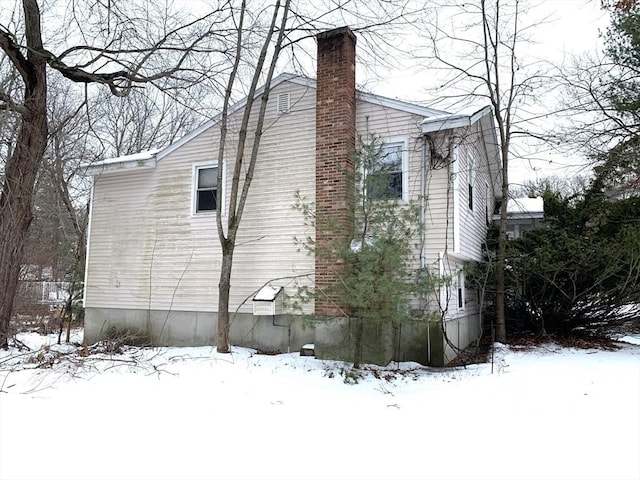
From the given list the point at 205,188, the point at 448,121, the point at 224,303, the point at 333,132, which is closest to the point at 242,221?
the point at 205,188

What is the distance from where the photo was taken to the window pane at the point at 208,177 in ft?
37.7

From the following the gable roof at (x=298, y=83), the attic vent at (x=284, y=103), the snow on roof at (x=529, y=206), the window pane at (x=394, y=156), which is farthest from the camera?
the snow on roof at (x=529, y=206)

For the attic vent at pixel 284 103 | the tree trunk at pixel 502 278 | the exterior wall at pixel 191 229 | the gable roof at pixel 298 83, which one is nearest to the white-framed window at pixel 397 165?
the gable roof at pixel 298 83

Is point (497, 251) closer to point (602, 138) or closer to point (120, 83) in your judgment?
point (602, 138)

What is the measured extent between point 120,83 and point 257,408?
10.3 m

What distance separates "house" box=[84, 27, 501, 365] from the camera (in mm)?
9438

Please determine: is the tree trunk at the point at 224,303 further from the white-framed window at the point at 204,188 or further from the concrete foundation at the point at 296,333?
the white-framed window at the point at 204,188

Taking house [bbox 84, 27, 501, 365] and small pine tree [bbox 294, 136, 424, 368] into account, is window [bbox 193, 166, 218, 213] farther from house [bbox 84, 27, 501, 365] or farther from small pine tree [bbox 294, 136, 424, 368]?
small pine tree [bbox 294, 136, 424, 368]

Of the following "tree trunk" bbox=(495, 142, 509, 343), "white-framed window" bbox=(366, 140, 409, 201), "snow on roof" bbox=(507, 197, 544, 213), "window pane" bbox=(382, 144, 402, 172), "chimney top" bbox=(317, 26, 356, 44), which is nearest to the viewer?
"white-framed window" bbox=(366, 140, 409, 201)

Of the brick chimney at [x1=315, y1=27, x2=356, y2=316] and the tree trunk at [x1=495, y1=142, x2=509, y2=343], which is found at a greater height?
the brick chimney at [x1=315, y1=27, x2=356, y2=316]

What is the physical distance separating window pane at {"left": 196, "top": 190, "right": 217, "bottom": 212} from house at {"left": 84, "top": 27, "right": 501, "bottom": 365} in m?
0.03

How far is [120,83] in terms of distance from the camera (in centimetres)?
1298

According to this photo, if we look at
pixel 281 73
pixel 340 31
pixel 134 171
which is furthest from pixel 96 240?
pixel 340 31

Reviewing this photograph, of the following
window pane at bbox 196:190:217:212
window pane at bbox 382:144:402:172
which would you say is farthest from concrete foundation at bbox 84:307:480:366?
window pane at bbox 382:144:402:172
